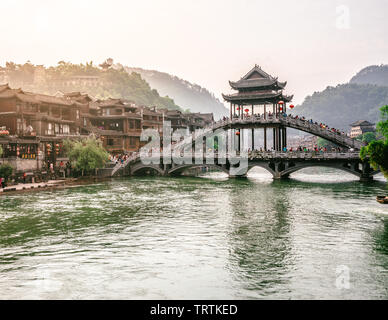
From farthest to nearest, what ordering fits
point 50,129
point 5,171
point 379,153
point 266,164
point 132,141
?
point 132,141 < point 50,129 < point 266,164 < point 5,171 < point 379,153

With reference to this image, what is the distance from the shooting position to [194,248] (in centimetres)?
1867

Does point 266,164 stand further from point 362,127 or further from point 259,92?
point 362,127

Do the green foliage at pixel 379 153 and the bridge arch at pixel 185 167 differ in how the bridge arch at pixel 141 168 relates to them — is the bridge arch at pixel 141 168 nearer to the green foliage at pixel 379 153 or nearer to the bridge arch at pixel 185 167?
the bridge arch at pixel 185 167

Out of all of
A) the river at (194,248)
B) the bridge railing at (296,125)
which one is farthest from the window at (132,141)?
the river at (194,248)

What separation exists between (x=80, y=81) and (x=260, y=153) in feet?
322

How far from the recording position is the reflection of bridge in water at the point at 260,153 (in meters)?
46.5

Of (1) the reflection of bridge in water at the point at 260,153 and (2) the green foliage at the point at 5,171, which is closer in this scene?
(2) the green foliage at the point at 5,171

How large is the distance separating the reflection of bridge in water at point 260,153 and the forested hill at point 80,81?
6907 centimetres

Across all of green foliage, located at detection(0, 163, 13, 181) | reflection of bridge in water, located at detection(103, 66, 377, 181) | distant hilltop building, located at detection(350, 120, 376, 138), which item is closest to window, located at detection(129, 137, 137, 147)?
reflection of bridge in water, located at detection(103, 66, 377, 181)

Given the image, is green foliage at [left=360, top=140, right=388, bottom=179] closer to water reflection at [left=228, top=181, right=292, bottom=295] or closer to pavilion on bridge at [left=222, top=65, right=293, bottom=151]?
water reflection at [left=228, top=181, right=292, bottom=295]

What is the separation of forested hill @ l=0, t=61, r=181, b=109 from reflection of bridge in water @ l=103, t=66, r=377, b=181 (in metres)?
69.1

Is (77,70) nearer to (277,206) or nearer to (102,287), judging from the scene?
(277,206)

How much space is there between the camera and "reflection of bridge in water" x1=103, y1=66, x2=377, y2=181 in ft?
153

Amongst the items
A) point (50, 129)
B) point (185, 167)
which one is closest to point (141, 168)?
point (185, 167)
